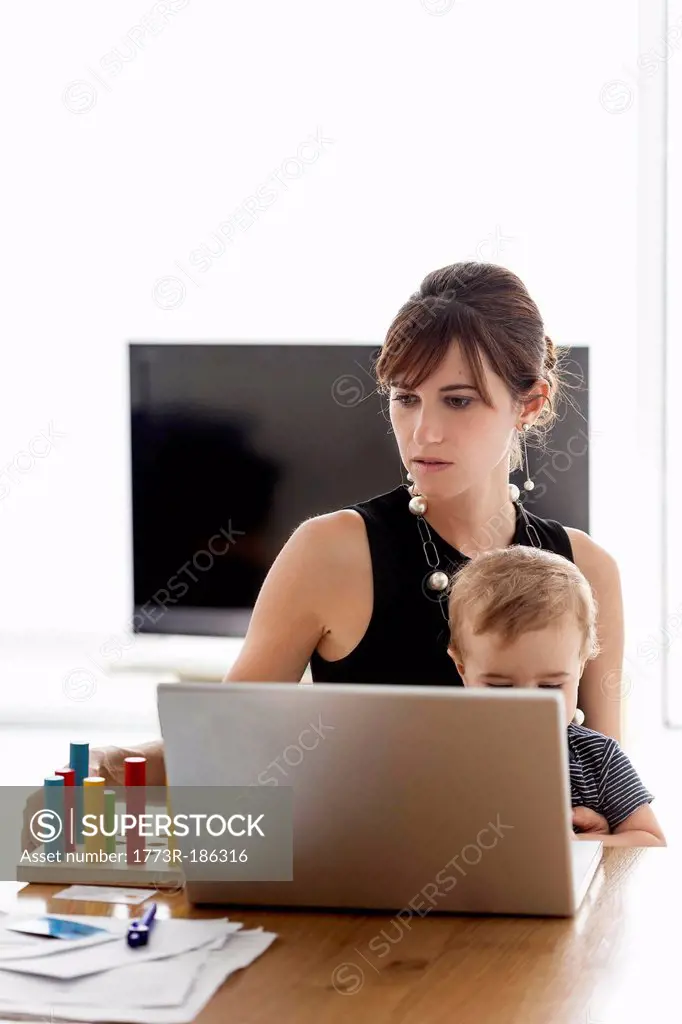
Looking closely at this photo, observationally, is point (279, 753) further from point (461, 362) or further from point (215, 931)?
point (461, 362)

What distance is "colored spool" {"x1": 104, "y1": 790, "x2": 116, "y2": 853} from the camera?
1.40m

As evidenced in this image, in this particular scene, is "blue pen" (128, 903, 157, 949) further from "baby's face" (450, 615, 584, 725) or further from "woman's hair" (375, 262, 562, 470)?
"woman's hair" (375, 262, 562, 470)

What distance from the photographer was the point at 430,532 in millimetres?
1966

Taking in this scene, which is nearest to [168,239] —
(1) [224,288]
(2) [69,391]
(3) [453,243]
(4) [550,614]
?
(1) [224,288]

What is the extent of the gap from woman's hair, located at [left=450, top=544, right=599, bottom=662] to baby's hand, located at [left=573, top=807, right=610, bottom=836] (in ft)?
0.61

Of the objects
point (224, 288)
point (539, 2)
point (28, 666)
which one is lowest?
point (28, 666)

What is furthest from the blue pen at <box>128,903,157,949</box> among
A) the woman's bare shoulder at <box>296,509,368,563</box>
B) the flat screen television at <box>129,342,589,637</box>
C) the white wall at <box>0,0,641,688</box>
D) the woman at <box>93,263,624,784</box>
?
the white wall at <box>0,0,641,688</box>

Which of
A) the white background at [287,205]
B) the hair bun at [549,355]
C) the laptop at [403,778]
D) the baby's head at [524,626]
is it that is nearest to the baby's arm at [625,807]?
the baby's head at [524,626]

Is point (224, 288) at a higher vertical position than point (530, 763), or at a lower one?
higher

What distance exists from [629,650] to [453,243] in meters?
1.18

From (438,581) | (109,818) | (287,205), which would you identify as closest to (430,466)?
(438,581)

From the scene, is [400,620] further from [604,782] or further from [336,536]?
[604,782]

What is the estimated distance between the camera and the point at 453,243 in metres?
3.58

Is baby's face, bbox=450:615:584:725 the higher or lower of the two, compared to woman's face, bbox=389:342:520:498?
lower
